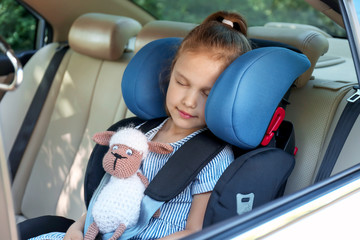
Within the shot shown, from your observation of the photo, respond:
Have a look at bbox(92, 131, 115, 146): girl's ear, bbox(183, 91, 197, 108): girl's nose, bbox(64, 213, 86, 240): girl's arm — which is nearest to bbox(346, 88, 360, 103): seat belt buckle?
bbox(183, 91, 197, 108): girl's nose

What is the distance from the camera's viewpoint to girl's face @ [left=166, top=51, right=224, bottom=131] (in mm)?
1592

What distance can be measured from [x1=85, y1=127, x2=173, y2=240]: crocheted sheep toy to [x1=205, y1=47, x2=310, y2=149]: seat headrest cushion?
0.70 ft

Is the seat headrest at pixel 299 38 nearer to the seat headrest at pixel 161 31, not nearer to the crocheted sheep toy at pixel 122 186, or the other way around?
the seat headrest at pixel 161 31

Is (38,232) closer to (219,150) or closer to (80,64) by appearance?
(219,150)

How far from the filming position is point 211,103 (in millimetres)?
1483

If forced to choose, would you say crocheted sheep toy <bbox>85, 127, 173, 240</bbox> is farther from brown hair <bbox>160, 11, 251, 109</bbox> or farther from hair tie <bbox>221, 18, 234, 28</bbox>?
hair tie <bbox>221, 18, 234, 28</bbox>

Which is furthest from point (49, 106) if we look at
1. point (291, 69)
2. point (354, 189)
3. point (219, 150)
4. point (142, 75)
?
point (354, 189)

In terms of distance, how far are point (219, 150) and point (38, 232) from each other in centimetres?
71

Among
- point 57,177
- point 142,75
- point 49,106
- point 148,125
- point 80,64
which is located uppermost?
point 142,75

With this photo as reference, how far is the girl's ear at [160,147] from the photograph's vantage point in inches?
62.6

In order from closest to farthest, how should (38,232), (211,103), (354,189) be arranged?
(354,189), (211,103), (38,232)

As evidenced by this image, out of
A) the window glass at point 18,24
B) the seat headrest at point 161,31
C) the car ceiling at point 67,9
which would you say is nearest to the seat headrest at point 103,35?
the seat headrest at point 161,31

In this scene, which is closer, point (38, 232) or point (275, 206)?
point (275, 206)

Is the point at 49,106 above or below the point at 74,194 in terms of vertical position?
above
